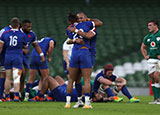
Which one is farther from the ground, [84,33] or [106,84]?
[84,33]

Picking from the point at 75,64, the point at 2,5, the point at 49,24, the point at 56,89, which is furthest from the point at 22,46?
the point at 2,5

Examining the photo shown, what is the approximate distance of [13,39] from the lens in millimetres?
10172

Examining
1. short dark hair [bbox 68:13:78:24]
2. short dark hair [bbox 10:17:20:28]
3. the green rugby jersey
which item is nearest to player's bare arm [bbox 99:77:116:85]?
the green rugby jersey

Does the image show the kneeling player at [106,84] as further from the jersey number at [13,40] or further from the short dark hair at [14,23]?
the short dark hair at [14,23]

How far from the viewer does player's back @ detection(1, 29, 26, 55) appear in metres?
10.2

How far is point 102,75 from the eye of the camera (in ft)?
35.9

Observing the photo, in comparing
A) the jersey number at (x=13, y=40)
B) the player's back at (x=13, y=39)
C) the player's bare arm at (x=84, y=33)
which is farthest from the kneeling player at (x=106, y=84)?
the player's bare arm at (x=84, y=33)

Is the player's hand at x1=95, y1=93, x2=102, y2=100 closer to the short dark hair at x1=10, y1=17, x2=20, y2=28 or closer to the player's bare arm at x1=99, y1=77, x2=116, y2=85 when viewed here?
the player's bare arm at x1=99, y1=77, x2=116, y2=85

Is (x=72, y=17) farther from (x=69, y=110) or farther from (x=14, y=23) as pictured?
(x=14, y=23)

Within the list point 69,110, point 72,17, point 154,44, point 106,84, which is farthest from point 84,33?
point 106,84

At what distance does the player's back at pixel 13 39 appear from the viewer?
1016cm

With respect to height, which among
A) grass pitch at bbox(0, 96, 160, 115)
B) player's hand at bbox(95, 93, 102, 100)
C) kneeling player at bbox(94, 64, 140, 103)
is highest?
kneeling player at bbox(94, 64, 140, 103)

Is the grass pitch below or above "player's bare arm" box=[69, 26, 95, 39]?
below

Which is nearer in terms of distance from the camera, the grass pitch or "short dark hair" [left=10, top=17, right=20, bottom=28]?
the grass pitch
